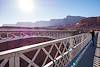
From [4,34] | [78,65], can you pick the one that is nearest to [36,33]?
[4,34]

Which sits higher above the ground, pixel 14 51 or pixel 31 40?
pixel 14 51

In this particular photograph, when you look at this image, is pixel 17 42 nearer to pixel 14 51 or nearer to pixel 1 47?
pixel 1 47

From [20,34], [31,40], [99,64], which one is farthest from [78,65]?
[31,40]

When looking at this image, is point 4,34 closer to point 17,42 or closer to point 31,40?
point 17,42

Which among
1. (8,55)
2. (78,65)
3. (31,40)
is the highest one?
(8,55)

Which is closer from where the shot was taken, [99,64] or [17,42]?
[99,64]

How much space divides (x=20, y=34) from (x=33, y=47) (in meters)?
21.0

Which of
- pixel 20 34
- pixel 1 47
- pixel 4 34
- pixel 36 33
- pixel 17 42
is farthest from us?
pixel 17 42

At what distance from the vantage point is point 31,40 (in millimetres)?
38625

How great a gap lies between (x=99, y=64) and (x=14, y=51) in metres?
5.20

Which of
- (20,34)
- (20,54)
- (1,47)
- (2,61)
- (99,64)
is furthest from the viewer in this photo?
(1,47)

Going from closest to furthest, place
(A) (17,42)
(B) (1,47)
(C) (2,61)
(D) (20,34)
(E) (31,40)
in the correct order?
(C) (2,61)
(D) (20,34)
(B) (1,47)
(A) (17,42)
(E) (31,40)

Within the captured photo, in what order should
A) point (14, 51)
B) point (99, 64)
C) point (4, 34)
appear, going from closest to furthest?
point (14, 51), point (99, 64), point (4, 34)

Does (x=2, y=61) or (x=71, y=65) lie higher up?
(x=2, y=61)
